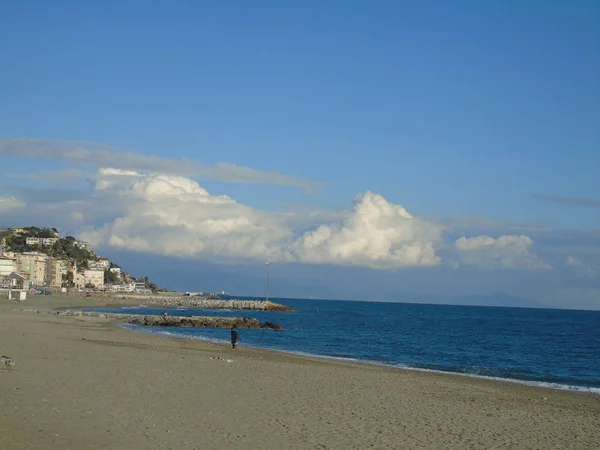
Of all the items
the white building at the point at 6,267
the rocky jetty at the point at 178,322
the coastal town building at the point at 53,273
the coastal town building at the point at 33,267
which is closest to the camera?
the rocky jetty at the point at 178,322

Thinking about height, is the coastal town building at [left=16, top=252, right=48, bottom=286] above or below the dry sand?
above

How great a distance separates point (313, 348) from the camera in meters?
47.5

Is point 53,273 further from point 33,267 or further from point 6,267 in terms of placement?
point 6,267

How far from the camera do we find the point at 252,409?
15945 millimetres

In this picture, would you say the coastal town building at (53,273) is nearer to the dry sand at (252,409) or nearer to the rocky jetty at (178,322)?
the rocky jetty at (178,322)

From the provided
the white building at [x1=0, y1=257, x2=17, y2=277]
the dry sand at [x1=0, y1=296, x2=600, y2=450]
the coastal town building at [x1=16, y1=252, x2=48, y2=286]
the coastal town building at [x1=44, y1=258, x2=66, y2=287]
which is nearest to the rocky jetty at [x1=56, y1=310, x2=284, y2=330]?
the dry sand at [x1=0, y1=296, x2=600, y2=450]

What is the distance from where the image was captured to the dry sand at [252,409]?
12.4 meters

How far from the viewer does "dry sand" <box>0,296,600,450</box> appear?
490 inches

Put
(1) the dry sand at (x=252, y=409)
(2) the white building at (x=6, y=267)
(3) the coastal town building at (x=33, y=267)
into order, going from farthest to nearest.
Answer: (3) the coastal town building at (x=33, y=267) → (2) the white building at (x=6, y=267) → (1) the dry sand at (x=252, y=409)

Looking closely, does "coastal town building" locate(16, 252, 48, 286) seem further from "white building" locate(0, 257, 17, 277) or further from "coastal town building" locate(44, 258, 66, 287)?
"white building" locate(0, 257, 17, 277)

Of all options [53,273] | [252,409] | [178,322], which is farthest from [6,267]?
[252,409]

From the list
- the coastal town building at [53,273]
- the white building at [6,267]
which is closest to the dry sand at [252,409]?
the white building at [6,267]

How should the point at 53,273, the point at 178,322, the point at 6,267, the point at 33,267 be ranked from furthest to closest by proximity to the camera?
the point at 53,273
the point at 33,267
the point at 6,267
the point at 178,322

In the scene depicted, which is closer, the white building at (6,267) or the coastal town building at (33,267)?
the white building at (6,267)
